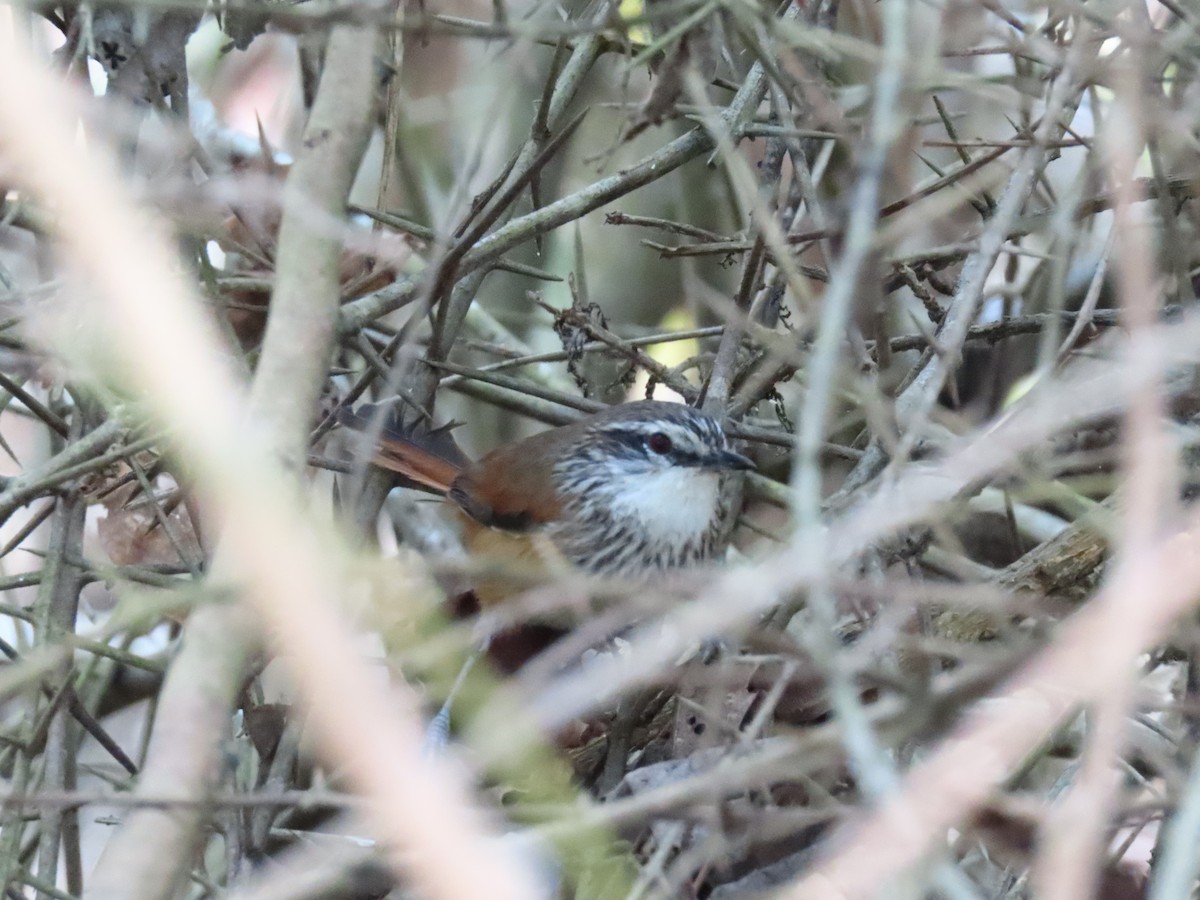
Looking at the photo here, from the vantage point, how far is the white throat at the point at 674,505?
467 centimetres

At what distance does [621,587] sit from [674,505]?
Result: 8.71 ft

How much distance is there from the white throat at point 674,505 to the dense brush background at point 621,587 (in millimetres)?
332

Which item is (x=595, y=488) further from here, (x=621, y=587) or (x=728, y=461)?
(x=621, y=587)

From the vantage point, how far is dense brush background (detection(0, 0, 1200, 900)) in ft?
6.27

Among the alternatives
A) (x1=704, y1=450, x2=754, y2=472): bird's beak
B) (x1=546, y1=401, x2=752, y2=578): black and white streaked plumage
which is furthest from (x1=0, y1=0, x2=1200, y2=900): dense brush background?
(x1=546, y1=401, x2=752, y2=578): black and white streaked plumage

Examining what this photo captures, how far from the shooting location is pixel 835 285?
198cm

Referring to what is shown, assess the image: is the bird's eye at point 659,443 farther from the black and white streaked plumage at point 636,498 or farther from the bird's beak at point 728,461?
the bird's beak at point 728,461

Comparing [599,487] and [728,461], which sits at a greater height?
[728,461]

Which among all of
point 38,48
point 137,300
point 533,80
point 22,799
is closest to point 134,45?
point 38,48

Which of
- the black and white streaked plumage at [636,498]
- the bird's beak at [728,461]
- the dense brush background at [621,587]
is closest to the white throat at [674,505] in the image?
the black and white streaked plumage at [636,498]

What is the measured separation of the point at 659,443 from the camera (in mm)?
4582

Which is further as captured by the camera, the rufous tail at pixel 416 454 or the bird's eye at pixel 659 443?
the rufous tail at pixel 416 454

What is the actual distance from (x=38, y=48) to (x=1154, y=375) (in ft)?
9.93

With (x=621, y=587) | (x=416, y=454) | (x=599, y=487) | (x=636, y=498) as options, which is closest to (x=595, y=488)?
(x=599, y=487)
